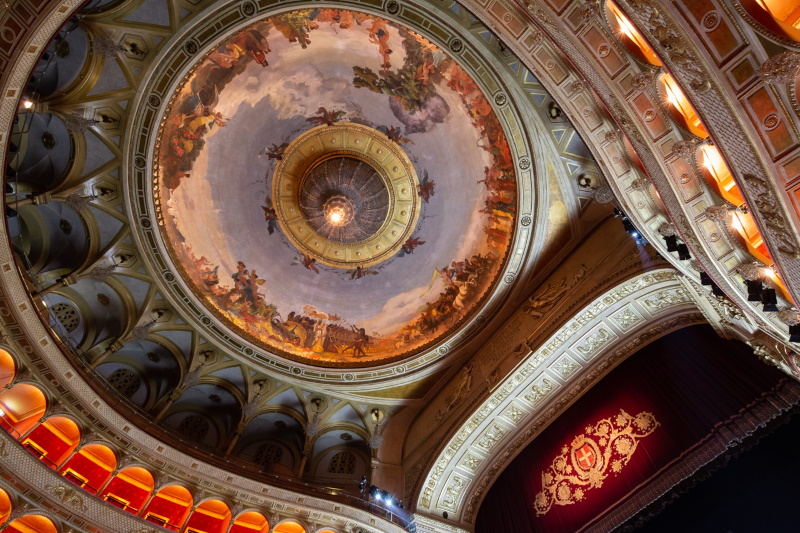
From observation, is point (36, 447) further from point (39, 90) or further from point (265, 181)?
point (265, 181)

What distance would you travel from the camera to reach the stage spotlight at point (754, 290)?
6795 mm

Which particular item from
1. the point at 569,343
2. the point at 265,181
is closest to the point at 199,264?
the point at 265,181

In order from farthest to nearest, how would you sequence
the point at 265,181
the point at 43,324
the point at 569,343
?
the point at 265,181, the point at 569,343, the point at 43,324

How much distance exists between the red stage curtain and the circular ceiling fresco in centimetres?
487

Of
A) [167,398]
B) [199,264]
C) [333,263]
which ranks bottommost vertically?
[167,398]

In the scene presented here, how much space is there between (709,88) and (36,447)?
15638 mm

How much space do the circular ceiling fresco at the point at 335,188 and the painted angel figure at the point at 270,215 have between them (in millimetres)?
41

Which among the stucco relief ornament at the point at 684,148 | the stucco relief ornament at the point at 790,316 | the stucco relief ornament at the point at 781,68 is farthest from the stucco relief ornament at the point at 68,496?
the stucco relief ornament at the point at 781,68

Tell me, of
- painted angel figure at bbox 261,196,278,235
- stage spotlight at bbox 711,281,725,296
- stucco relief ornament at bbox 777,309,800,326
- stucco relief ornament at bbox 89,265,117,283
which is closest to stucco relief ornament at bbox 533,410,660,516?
stage spotlight at bbox 711,281,725,296

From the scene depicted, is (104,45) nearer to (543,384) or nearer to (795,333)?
(543,384)

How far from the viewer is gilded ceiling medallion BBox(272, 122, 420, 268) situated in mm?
17328

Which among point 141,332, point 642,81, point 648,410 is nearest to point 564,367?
point 648,410

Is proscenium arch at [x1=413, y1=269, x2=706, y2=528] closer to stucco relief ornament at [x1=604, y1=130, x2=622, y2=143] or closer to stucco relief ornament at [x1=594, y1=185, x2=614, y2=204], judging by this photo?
stucco relief ornament at [x1=594, y1=185, x2=614, y2=204]

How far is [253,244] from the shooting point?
17.6m
